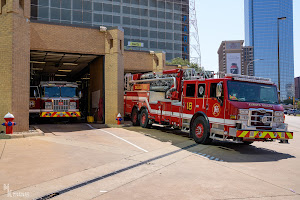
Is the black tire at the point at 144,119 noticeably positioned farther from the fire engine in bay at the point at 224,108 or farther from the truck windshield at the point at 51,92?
the truck windshield at the point at 51,92

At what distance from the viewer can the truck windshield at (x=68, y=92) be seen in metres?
20.0

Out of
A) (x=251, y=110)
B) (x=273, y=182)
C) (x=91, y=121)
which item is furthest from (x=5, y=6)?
(x=273, y=182)

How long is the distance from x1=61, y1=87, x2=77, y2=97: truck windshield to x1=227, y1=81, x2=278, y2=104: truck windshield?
42.4 ft

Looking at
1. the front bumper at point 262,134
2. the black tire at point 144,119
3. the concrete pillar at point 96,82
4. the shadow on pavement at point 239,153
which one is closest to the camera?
the shadow on pavement at point 239,153

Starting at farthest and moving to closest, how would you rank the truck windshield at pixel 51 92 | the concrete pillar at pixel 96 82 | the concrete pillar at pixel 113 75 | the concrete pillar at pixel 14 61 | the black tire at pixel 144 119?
the concrete pillar at pixel 96 82 → the truck windshield at pixel 51 92 → the concrete pillar at pixel 113 75 → the black tire at pixel 144 119 → the concrete pillar at pixel 14 61

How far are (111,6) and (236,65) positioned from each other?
11706cm

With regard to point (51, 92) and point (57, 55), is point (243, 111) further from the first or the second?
point (51, 92)

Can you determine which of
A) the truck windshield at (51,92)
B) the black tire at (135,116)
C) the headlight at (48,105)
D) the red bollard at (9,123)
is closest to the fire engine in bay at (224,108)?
A: the black tire at (135,116)

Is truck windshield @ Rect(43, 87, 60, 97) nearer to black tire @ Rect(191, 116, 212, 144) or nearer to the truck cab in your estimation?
black tire @ Rect(191, 116, 212, 144)

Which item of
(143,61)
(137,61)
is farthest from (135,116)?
(143,61)

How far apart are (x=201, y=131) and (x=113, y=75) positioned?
896 cm

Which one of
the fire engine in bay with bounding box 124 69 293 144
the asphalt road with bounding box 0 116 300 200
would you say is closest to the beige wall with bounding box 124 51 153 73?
the fire engine in bay with bounding box 124 69 293 144

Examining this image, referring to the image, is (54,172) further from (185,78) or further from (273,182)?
(185,78)

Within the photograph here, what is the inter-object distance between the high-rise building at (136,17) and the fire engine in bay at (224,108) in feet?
158
